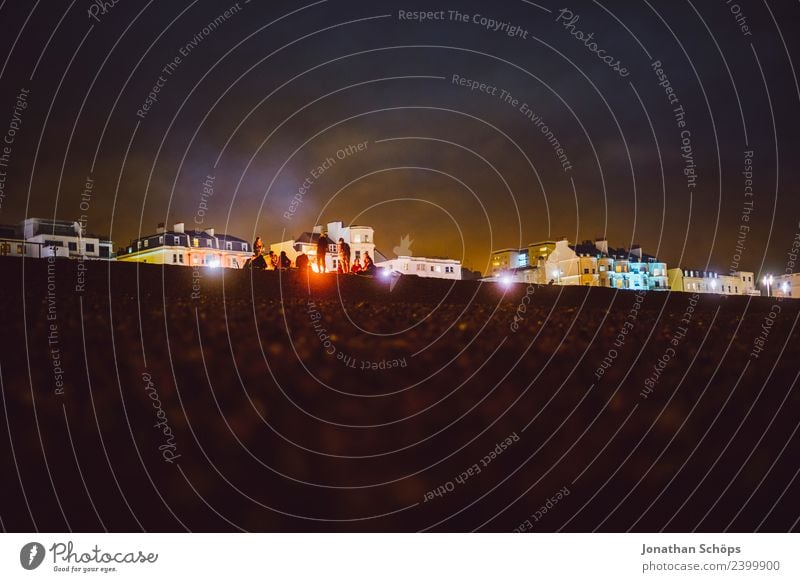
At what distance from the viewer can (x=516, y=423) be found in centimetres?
639

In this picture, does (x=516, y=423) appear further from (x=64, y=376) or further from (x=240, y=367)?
(x=64, y=376)

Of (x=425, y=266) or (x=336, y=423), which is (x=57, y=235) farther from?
(x=336, y=423)

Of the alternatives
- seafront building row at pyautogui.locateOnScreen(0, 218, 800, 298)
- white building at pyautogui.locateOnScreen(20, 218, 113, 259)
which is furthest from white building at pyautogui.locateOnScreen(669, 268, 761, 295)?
white building at pyautogui.locateOnScreen(20, 218, 113, 259)

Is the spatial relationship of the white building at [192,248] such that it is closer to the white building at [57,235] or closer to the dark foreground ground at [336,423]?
the white building at [57,235]

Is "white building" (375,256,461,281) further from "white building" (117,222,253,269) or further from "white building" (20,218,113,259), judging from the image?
"white building" (20,218,113,259)

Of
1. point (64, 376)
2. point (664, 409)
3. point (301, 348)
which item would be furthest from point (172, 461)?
point (664, 409)

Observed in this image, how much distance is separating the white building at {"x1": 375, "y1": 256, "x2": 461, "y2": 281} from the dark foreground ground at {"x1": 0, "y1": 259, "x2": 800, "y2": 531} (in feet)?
244

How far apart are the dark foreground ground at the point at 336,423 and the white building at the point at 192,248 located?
5764 cm

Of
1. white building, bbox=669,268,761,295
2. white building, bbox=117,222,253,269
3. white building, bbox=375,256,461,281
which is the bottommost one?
white building, bbox=669,268,761,295

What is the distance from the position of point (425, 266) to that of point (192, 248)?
3563cm

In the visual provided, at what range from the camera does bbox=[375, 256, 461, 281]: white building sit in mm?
87438

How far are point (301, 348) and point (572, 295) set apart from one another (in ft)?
32.9

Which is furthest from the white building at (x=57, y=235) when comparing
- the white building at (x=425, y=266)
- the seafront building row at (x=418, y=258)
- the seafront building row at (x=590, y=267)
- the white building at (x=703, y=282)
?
the white building at (x=703, y=282)

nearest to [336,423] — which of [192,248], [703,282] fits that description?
[192,248]
